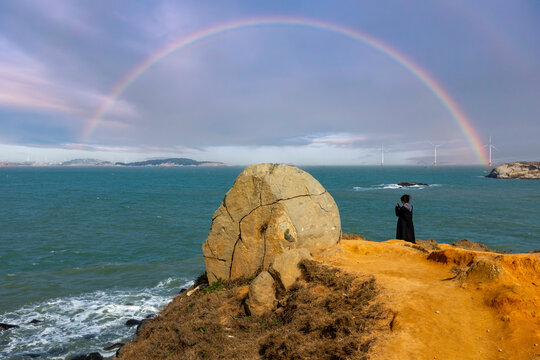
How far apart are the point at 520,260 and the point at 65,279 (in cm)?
2856

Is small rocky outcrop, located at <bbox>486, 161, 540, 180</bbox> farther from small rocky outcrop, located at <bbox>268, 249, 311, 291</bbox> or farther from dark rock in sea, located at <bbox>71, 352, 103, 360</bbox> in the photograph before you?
dark rock in sea, located at <bbox>71, 352, 103, 360</bbox>

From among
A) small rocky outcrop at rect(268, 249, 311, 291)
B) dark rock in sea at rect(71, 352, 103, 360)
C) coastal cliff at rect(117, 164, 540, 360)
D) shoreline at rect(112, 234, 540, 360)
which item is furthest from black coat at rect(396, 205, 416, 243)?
dark rock in sea at rect(71, 352, 103, 360)

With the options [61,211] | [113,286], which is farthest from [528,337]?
[61,211]

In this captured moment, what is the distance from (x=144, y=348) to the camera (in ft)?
34.5

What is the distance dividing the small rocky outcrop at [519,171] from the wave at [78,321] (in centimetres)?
16429

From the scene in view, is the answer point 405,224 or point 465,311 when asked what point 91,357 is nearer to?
point 465,311

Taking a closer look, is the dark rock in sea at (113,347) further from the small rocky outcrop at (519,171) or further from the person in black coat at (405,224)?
the small rocky outcrop at (519,171)

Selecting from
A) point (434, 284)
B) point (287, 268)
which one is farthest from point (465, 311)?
point (287, 268)

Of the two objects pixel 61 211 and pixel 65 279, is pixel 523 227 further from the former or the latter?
pixel 61 211

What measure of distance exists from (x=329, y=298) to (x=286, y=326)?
56.1 inches

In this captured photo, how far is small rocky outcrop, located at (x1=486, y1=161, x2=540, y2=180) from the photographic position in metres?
141

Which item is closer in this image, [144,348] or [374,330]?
[374,330]

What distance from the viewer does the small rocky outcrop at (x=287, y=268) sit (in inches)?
416

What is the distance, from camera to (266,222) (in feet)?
43.2
